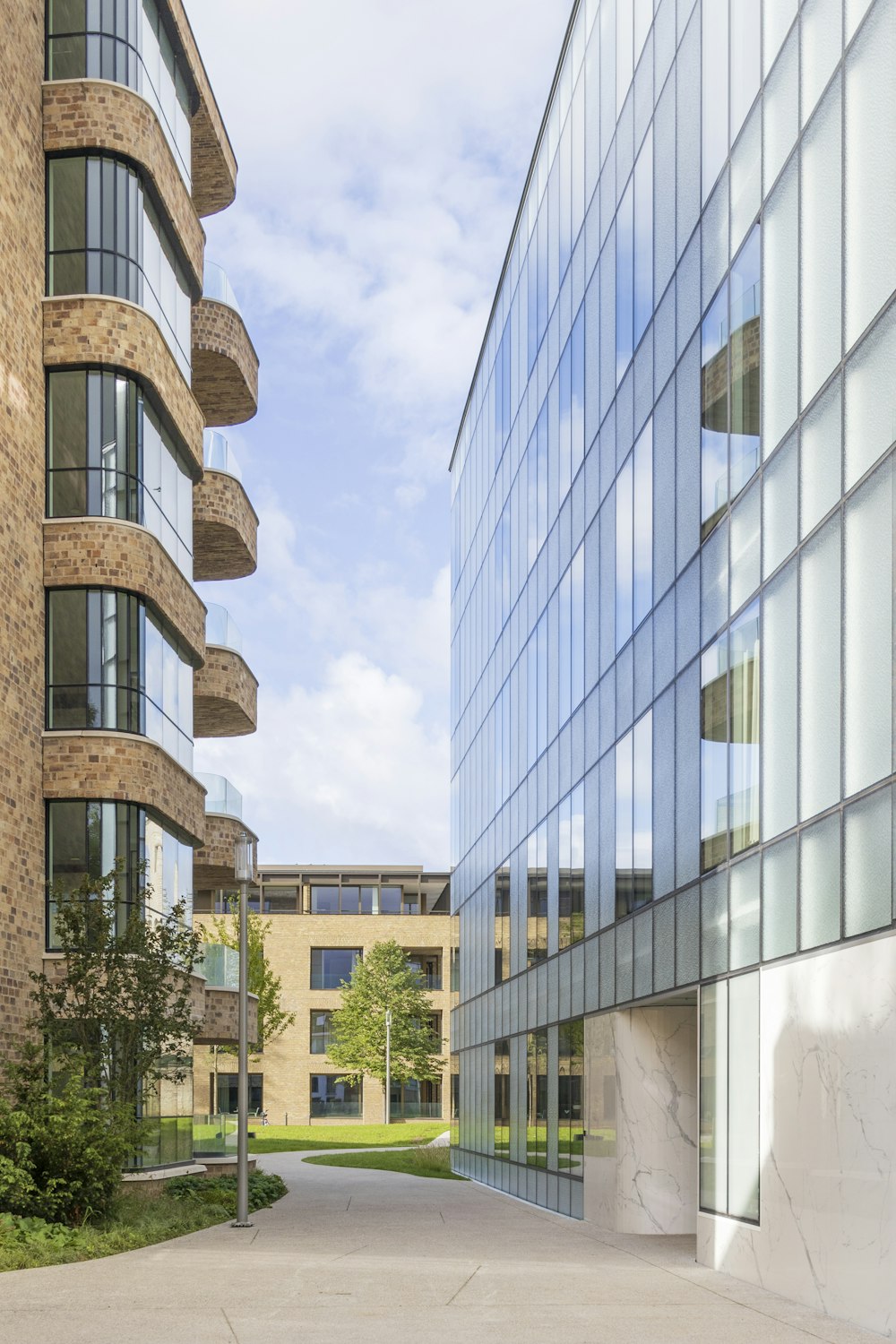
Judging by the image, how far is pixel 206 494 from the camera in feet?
112

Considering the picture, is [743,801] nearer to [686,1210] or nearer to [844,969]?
[844,969]

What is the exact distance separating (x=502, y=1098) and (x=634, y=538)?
1807 centimetres

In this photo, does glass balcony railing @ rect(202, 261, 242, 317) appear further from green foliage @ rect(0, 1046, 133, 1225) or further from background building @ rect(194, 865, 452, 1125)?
background building @ rect(194, 865, 452, 1125)

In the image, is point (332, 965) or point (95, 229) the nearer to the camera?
point (95, 229)

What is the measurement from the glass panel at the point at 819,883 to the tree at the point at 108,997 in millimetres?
11633

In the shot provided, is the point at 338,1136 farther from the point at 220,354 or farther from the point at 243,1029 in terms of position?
the point at 243,1029

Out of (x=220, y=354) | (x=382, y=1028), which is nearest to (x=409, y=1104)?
(x=382, y=1028)

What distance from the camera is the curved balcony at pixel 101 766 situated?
85.5 ft

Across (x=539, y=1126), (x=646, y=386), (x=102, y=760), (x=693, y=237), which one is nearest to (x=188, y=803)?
(x=102, y=760)

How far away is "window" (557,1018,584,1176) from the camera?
91.9 feet

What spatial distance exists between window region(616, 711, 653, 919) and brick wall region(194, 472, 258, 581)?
12109 millimetres

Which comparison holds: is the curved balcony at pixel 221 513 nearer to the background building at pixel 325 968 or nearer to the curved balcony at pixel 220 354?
the curved balcony at pixel 220 354

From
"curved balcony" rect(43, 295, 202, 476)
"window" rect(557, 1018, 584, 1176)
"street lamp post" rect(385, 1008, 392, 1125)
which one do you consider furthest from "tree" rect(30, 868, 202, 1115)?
"street lamp post" rect(385, 1008, 392, 1125)

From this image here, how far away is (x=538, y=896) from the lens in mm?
33406
